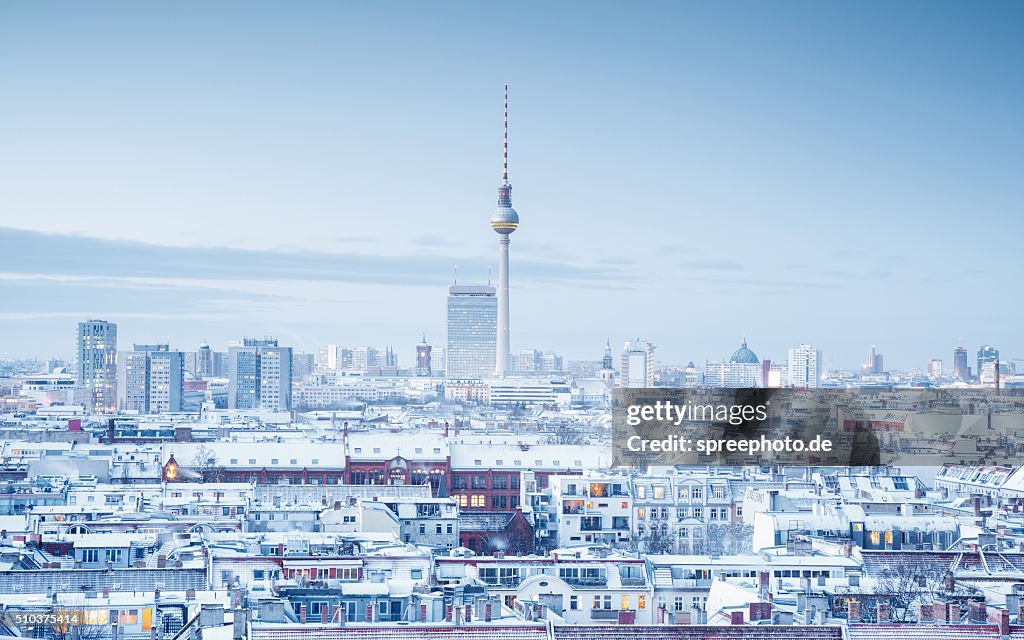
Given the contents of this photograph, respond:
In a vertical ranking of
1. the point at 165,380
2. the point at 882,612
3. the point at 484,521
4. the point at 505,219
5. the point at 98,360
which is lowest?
the point at 484,521

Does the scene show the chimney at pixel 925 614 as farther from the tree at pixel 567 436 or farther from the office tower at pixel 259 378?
the office tower at pixel 259 378

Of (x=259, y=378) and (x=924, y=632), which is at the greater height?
(x=259, y=378)

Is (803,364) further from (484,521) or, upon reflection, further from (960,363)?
(484,521)

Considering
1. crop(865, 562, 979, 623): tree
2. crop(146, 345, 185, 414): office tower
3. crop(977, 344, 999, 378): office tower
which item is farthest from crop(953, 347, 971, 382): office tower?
crop(865, 562, 979, 623): tree

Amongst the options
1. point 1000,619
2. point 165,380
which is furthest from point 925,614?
point 165,380

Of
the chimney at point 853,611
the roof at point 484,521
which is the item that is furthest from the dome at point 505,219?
the chimney at point 853,611

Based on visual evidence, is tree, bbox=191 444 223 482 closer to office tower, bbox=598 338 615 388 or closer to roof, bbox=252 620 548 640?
roof, bbox=252 620 548 640
